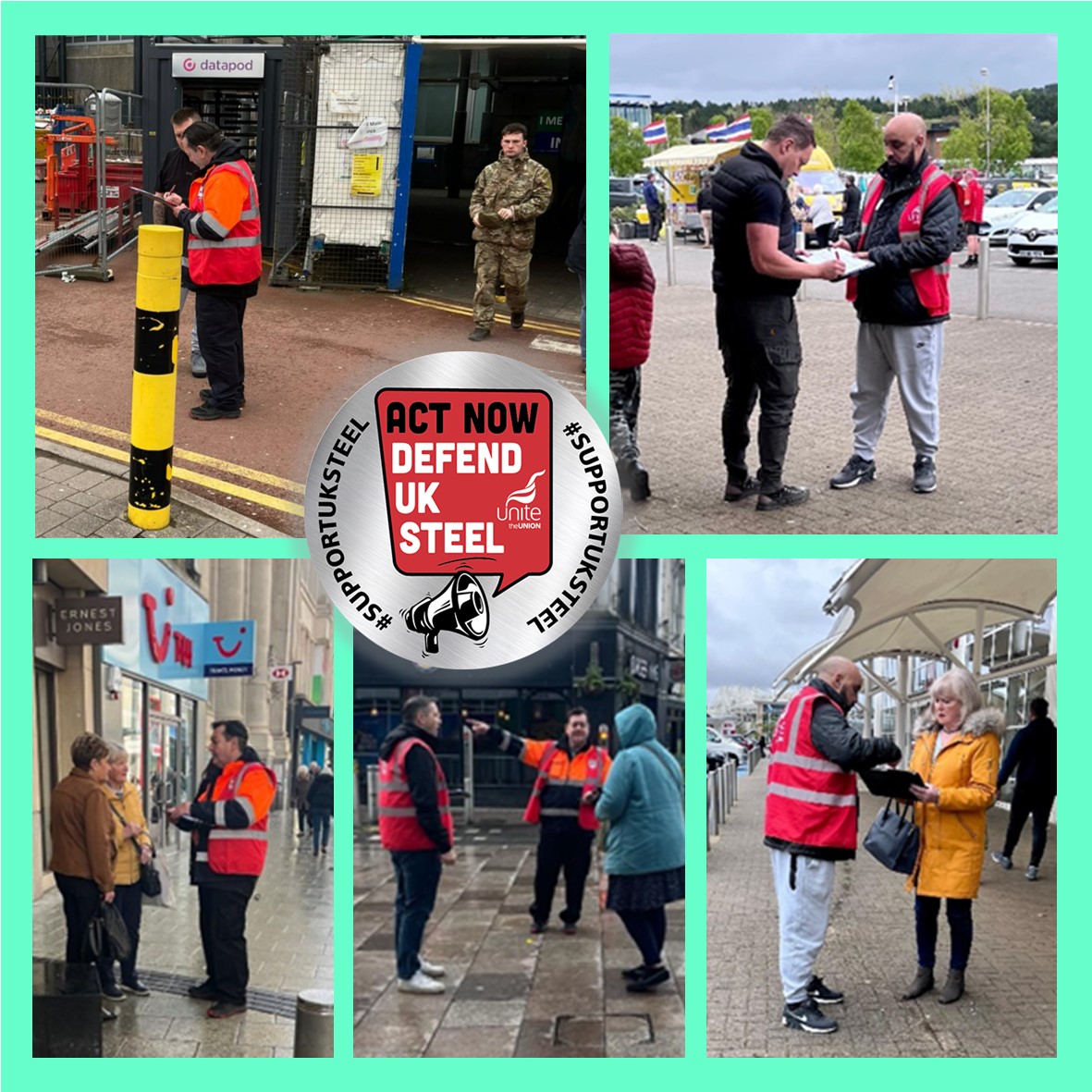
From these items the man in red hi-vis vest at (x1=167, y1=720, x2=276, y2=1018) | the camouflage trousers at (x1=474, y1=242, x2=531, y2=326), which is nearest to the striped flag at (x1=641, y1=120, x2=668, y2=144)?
the camouflage trousers at (x1=474, y1=242, x2=531, y2=326)

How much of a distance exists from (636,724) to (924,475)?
74.4 inches

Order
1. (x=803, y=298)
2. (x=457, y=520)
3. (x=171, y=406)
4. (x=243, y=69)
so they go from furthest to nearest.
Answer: (x=803, y=298)
(x=243, y=69)
(x=171, y=406)
(x=457, y=520)

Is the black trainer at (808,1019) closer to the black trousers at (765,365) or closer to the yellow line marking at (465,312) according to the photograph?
the black trousers at (765,365)

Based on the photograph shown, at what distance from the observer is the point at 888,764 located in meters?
5.00

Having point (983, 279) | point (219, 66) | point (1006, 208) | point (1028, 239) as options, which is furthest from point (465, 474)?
point (1006, 208)

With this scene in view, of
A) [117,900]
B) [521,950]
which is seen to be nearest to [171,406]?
Answer: [117,900]

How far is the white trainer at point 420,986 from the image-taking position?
492 cm

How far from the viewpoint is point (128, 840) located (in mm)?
5078

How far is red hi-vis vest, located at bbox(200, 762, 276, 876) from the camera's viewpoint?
197 inches

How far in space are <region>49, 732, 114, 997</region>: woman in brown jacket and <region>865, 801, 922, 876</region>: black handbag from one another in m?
2.71

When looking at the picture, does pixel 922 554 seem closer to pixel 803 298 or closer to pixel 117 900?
pixel 117 900

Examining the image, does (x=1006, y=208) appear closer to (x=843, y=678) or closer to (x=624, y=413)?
(x=624, y=413)

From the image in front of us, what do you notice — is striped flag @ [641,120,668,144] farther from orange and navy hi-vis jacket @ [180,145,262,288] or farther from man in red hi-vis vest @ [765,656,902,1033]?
man in red hi-vis vest @ [765,656,902,1033]

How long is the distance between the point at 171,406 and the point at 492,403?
135cm
